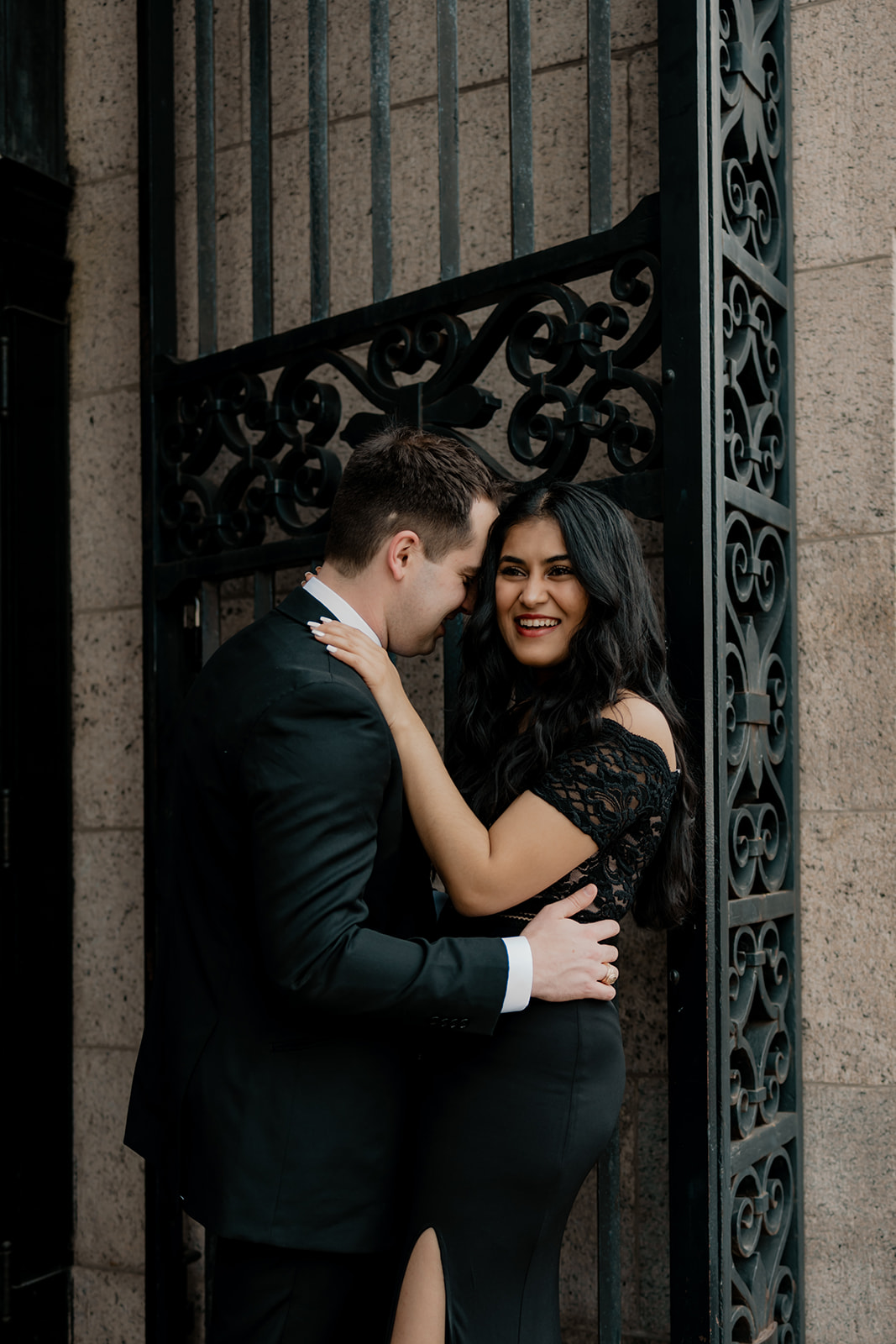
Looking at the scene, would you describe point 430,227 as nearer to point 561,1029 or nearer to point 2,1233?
point 561,1029

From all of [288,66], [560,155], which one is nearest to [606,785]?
[560,155]

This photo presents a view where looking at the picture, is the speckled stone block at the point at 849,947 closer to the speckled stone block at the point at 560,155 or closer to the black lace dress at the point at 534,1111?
the black lace dress at the point at 534,1111

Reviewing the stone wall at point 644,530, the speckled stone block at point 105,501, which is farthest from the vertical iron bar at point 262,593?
the speckled stone block at point 105,501

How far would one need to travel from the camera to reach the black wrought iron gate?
8.18ft

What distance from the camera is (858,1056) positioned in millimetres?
2803

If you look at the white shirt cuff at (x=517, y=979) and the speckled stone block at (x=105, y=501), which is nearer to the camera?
the white shirt cuff at (x=517, y=979)

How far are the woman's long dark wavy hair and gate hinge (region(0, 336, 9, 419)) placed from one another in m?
Result: 2.08

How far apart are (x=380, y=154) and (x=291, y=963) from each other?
2.14 m

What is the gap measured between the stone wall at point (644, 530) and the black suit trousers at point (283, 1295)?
1084 mm

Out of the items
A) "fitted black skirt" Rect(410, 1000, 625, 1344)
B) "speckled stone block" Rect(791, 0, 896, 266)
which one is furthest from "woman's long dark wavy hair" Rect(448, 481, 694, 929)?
"speckled stone block" Rect(791, 0, 896, 266)

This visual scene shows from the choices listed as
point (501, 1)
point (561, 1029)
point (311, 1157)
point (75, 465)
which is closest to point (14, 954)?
point (75, 465)

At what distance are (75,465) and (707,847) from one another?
8.48ft

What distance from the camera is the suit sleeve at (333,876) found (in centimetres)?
197

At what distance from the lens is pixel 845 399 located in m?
2.89
